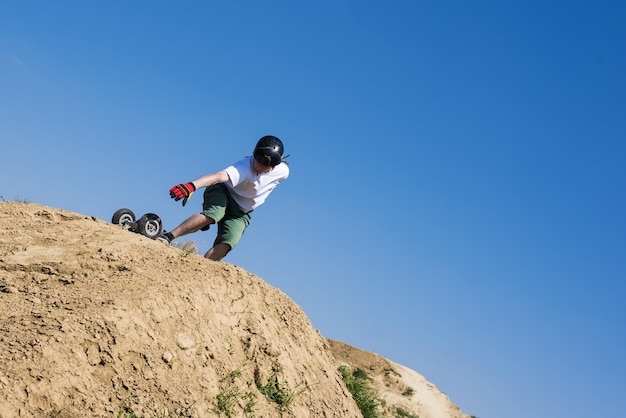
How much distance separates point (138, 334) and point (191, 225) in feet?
8.95

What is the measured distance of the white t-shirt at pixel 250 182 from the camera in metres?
8.02

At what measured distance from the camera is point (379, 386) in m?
12.2

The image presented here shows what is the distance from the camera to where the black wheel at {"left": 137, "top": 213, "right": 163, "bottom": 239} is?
766cm

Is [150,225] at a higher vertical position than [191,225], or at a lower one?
lower

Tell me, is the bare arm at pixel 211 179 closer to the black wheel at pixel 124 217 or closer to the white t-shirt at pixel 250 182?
the white t-shirt at pixel 250 182

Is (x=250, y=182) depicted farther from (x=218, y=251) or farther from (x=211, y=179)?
(x=218, y=251)

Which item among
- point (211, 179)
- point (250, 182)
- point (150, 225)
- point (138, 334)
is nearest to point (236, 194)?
point (250, 182)

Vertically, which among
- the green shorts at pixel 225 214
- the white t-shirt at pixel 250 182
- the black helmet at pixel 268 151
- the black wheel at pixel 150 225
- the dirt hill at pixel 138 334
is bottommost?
the dirt hill at pixel 138 334

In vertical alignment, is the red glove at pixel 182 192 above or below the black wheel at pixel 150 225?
above

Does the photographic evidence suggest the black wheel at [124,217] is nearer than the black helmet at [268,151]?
Yes

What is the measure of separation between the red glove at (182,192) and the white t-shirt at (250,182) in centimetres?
77

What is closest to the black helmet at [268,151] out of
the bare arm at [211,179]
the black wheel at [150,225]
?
the bare arm at [211,179]

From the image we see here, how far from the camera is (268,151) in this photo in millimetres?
8008

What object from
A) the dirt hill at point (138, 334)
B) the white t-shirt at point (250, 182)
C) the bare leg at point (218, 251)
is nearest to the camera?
the dirt hill at point (138, 334)
